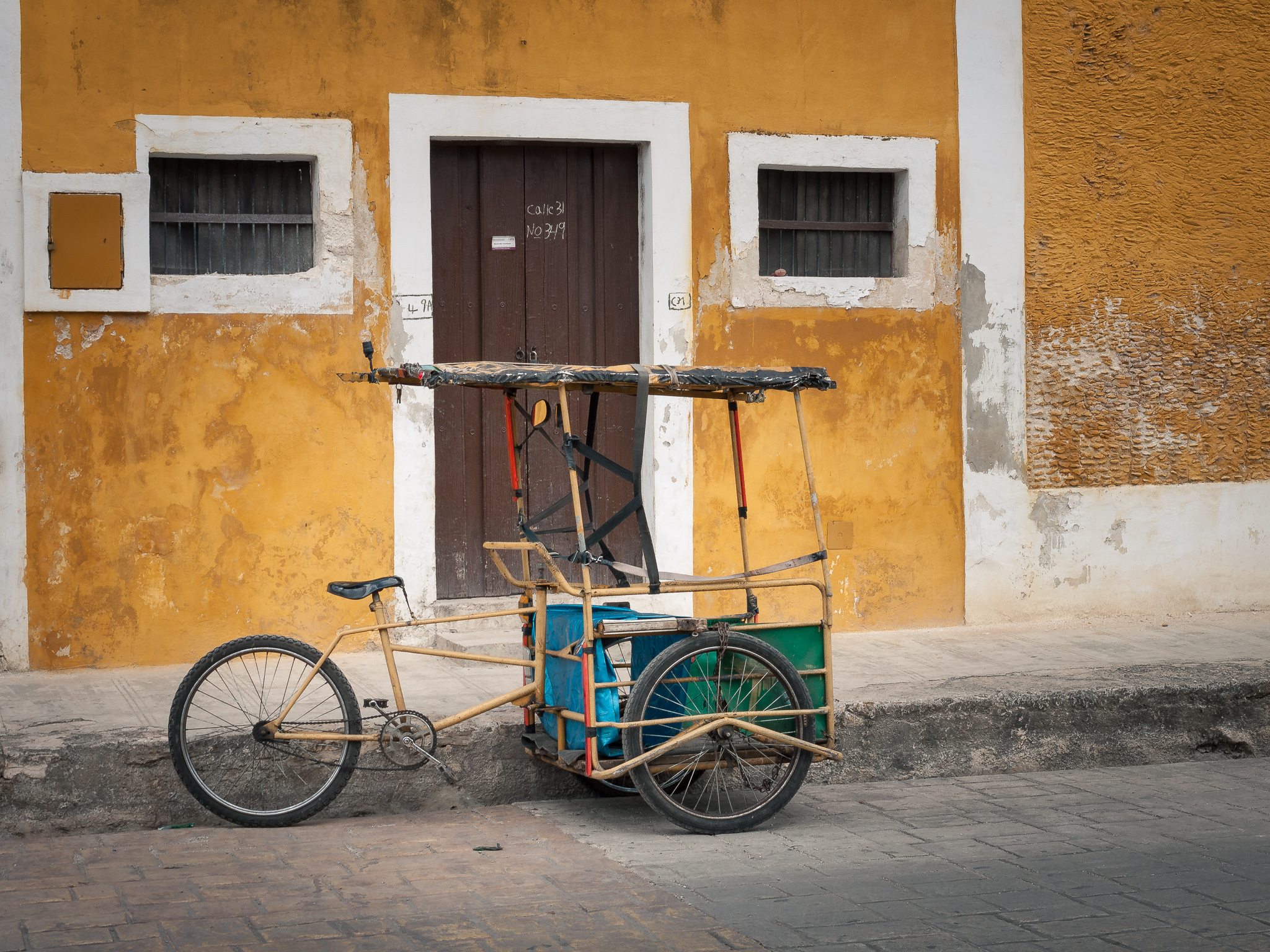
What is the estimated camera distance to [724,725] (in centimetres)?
532

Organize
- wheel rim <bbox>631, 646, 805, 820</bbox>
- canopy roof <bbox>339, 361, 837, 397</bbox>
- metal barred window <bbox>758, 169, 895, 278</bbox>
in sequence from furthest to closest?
metal barred window <bbox>758, 169, 895, 278</bbox>, wheel rim <bbox>631, 646, 805, 820</bbox>, canopy roof <bbox>339, 361, 837, 397</bbox>

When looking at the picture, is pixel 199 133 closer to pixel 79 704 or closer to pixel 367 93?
pixel 367 93

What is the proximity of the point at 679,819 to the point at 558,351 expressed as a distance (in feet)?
11.8

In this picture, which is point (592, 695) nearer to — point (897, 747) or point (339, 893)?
point (339, 893)

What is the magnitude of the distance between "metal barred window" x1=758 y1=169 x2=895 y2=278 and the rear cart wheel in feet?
11.9

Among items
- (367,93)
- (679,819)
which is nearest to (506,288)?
(367,93)

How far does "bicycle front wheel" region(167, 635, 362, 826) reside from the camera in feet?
17.5

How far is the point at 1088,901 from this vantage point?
14.4 ft

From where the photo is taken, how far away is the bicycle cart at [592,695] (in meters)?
5.25

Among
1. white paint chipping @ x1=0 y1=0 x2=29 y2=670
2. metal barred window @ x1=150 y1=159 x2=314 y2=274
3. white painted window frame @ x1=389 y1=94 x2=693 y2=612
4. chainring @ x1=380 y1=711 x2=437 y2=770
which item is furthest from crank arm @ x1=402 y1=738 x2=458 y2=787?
metal barred window @ x1=150 y1=159 x2=314 y2=274

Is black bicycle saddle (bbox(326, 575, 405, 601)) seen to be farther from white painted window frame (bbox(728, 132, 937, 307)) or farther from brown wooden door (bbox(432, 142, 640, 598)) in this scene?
white painted window frame (bbox(728, 132, 937, 307))

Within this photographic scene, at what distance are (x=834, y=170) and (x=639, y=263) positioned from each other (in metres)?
1.33

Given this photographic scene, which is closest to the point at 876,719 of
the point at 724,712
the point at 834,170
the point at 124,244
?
the point at 724,712

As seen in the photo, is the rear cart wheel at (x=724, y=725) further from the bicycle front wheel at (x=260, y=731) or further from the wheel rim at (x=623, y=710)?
the bicycle front wheel at (x=260, y=731)
